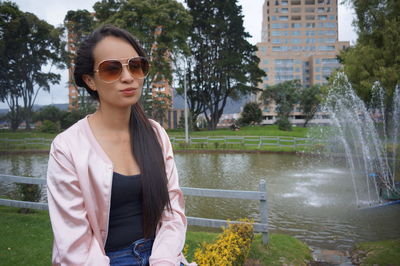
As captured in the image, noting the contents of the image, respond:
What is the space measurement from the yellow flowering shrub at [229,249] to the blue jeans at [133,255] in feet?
4.92

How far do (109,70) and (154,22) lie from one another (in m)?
26.7

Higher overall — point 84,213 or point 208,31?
point 208,31

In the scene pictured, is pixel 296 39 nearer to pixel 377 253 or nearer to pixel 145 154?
pixel 377 253

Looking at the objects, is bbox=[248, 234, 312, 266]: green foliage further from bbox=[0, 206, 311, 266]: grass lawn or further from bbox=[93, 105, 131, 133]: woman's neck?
bbox=[93, 105, 131, 133]: woman's neck

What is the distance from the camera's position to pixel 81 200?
140cm

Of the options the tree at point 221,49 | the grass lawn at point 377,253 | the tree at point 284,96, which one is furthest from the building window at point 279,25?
the grass lawn at point 377,253

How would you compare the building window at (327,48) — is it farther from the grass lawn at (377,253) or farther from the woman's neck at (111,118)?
the woman's neck at (111,118)

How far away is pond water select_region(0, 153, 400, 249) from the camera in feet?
20.7

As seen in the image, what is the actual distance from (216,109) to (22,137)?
2164 cm

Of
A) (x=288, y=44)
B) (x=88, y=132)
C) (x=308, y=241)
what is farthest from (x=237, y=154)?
(x=288, y=44)

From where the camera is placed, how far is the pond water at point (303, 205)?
632 cm

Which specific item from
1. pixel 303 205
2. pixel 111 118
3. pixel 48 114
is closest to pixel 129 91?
pixel 111 118

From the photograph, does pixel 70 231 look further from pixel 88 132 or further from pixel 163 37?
pixel 163 37

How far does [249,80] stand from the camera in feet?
120
